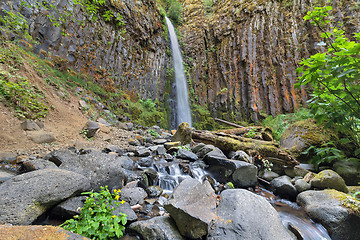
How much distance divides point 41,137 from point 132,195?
3.14 meters

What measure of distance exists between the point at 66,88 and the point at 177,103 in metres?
8.84

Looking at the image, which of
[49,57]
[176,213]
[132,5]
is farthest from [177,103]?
[176,213]

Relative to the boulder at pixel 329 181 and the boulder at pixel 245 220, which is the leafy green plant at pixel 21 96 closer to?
the boulder at pixel 245 220

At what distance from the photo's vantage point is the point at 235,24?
14672 millimetres

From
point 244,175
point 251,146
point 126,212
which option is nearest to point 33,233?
point 126,212

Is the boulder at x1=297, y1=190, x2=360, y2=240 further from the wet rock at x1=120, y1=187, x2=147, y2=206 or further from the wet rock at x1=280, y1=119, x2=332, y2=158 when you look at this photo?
the wet rock at x1=120, y1=187, x2=147, y2=206

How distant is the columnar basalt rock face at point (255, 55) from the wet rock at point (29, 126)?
1223 cm

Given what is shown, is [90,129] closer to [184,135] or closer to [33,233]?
[184,135]

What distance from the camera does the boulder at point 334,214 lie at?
253 cm

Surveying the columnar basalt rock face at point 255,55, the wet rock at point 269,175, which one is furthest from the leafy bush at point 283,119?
the wet rock at point 269,175

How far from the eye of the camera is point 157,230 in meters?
1.88

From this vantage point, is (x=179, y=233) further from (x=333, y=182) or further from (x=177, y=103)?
(x=177, y=103)

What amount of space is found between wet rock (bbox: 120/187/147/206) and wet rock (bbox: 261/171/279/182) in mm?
3450

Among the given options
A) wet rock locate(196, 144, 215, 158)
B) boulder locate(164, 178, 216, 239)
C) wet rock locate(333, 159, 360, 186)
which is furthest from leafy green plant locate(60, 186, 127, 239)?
wet rock locate(333, 159, 360, 186)
